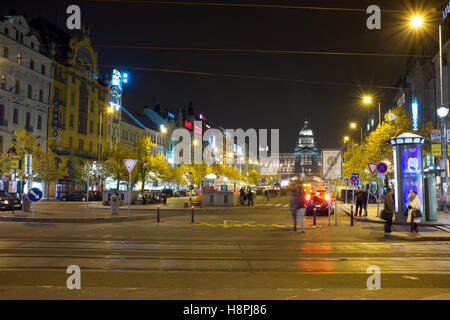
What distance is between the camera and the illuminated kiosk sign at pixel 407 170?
21031 millimetres

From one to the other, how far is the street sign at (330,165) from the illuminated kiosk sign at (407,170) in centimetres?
338

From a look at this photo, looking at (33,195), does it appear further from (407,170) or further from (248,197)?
(248,197)

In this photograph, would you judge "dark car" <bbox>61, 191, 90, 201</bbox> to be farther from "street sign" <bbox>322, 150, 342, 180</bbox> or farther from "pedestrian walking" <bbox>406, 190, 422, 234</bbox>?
"pedestrian walking" <bbox>406, 190, 422, 234</bbox>

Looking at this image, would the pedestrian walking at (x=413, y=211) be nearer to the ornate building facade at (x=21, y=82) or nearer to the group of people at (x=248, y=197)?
the group of people at (x=248, y=197)

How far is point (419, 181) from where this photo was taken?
2103 centimetres

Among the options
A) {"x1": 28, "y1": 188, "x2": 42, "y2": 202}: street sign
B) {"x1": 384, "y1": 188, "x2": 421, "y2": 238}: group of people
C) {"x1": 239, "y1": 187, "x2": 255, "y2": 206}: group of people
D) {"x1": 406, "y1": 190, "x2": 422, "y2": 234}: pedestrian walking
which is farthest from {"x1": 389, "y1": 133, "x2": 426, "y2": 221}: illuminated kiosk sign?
{"x1": 239, "y1": 187, "x2": 255, "y2": 206}: group of people

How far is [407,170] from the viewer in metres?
21.2

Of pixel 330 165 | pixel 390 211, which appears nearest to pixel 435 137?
pixel 330 165

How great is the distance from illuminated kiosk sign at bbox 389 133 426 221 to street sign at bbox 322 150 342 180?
3381 mm

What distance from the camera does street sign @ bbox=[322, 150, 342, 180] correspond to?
20573 mm

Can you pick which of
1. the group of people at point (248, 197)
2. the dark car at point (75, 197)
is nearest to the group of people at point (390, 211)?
the group of people at point (248, 197)

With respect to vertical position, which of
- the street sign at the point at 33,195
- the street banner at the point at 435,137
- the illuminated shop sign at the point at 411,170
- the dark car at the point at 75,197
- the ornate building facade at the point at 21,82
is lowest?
the dark car at the point at 75,197

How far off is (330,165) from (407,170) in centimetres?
425
